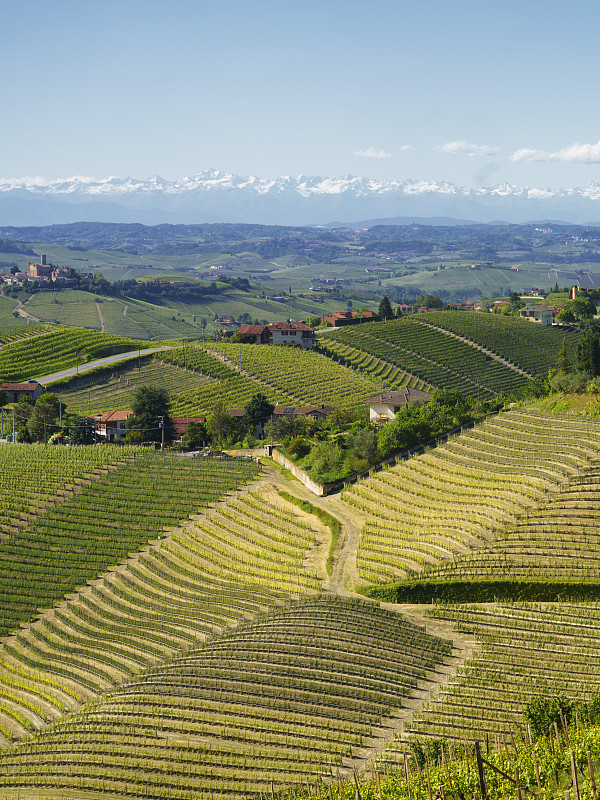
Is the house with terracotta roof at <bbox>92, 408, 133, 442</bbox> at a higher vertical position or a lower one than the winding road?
lower

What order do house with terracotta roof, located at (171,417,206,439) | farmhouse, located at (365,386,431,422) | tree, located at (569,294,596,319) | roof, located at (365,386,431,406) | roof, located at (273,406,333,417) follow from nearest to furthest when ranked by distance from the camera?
farmhouse, located at (365,386,431,422) < roof, located at (365,386,431,406) < house with terracotta roof, located at (171,417,206,439) < roof, located at (273,406,333,417) < tree, located at (569,294,596,319)

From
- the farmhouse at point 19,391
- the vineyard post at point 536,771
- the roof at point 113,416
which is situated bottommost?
the roof at point 113,416

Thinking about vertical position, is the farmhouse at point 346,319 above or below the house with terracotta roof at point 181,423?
above

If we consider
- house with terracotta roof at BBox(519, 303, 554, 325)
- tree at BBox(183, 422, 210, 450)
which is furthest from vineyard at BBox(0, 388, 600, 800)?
house with terracotta roof at BBox(519, 303, 554, 325)

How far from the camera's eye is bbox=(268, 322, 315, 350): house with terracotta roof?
118312mm

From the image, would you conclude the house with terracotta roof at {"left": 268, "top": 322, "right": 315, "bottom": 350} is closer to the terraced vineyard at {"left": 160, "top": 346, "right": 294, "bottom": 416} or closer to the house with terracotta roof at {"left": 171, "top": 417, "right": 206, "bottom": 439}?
the terraced vineyard at {"left": 160, "top": 346, "right": 294, "bottom": 416}

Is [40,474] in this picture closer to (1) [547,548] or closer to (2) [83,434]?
(2) [83,434]

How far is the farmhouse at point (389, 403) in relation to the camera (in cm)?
7912

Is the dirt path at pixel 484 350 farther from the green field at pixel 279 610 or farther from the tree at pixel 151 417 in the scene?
the green field at pixel 279 610

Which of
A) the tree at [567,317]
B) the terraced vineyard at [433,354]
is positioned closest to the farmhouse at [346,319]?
the terraced vineyard at [433,354]

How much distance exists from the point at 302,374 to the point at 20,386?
2997 centimetres

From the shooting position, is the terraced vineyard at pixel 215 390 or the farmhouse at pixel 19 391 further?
the farmhouse at pixel 19 391

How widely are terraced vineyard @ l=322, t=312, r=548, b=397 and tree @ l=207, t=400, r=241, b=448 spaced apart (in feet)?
98.4

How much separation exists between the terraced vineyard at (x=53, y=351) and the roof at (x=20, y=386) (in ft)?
22.3
